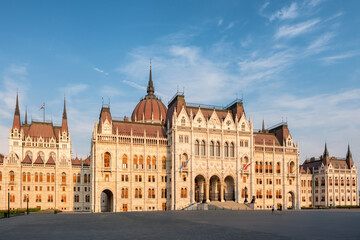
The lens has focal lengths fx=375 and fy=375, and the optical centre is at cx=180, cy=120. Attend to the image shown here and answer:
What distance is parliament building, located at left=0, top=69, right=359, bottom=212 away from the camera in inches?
3253

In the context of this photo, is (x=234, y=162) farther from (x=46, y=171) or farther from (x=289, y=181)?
(x=46, y=171)

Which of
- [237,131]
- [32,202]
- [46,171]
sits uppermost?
[237,131]

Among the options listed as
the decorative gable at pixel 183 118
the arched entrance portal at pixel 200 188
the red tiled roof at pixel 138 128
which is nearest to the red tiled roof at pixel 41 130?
the red tiled roof at pixel 138 128

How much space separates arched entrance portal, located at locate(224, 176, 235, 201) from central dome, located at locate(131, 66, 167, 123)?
2857 centimetres

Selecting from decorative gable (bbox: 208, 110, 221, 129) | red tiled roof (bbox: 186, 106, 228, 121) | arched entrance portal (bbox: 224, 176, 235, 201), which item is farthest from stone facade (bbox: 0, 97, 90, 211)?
arched entrance portal (bbox: 224, 176, 235, 201)

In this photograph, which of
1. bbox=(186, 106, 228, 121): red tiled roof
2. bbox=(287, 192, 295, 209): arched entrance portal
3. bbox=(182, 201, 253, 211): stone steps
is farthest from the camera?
bbox=(287, 192, 295, 209): arched entrance portal

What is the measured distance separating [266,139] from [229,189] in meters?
19.0

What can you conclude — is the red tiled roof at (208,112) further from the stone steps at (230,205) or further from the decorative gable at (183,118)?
the stone steps at (230,205)

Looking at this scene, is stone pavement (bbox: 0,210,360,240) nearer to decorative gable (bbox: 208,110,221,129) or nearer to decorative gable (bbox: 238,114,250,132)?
decorative gable (bbox: 208,110,221,129)

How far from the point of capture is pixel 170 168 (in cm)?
8575

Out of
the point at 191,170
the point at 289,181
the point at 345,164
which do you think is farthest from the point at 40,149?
the point at 345,164

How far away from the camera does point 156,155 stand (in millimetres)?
86188

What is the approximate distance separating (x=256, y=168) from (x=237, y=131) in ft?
37.6

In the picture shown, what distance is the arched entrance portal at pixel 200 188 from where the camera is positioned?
87.8 metres
